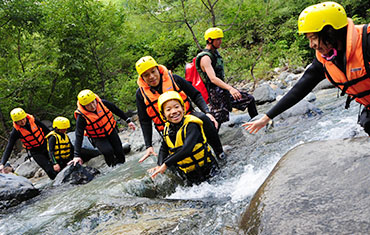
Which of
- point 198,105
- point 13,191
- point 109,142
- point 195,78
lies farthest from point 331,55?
point 13,191

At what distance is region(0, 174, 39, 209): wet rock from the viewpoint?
17.9ft

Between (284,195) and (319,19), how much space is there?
1521mm

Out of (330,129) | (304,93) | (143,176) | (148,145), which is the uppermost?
(304,93)

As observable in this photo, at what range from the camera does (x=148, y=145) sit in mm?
4766

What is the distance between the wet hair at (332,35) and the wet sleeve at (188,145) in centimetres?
215

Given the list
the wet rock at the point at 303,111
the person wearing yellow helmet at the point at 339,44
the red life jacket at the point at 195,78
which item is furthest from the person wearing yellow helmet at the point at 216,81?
the person wearing yellow helmet at the point at 339,44

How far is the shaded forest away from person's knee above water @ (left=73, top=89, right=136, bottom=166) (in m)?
5.23

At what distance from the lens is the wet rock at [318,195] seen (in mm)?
1945

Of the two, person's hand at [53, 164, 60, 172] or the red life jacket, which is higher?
the red life jacket

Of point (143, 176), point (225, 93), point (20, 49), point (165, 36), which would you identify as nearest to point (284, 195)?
point (143, 176)

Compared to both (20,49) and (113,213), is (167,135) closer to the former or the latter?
(113,213)

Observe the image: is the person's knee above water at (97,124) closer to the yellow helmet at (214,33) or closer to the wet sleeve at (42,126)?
the wet sleeve at (42,126)

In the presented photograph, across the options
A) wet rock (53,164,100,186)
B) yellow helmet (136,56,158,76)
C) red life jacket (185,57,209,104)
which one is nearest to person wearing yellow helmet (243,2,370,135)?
yellow helmet (136,56,158,76)

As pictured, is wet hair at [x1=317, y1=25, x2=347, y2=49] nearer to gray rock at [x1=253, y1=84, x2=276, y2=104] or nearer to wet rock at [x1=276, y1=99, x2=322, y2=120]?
wet rock at [x1=276, y1=99, x2=322, y2=120]
